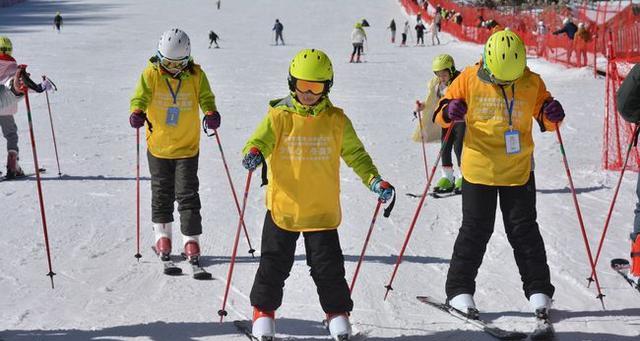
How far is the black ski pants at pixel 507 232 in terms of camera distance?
5.07 metres

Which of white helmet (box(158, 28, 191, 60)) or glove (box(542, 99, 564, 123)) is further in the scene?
white helmet (box(158, 28, 191, 60))

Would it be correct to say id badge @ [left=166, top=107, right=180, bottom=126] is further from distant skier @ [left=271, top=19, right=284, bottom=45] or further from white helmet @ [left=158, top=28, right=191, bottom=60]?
distant skier @ [left=271, top=19, right=284, bottom=45]

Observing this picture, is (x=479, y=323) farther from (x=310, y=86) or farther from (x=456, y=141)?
(x=456, y=141)

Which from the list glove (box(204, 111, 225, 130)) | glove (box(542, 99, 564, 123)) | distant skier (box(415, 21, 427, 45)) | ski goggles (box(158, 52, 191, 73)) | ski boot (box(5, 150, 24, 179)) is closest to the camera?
glove (box(542, 99, 564, 123))

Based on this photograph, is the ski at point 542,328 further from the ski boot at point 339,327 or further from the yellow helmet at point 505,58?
the yellow helmet at point 505,58

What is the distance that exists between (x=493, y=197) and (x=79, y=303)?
2707mm

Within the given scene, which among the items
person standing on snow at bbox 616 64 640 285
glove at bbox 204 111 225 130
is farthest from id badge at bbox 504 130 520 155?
glove at bbox 204 111 225 130

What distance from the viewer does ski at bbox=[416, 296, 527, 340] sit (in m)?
4.89

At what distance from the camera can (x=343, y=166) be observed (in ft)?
35.7

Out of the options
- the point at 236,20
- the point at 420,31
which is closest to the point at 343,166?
the point at 420,31

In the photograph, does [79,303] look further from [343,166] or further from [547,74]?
[547,74]

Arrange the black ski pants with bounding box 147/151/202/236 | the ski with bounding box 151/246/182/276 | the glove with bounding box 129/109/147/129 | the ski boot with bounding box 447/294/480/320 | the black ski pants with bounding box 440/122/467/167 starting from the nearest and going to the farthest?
1. the ski boot with bounding box 447/294/480/320
2. the glove with bounding box 129/109/147/129
3. the ski with bounding box 151/246/182/276
4. the black ski pants with bounding box 147/151/202/236
5. the black ski pants with bounding box 440/122/467/167

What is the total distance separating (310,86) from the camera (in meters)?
4.43

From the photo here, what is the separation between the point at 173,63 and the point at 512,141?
8.35 ft
